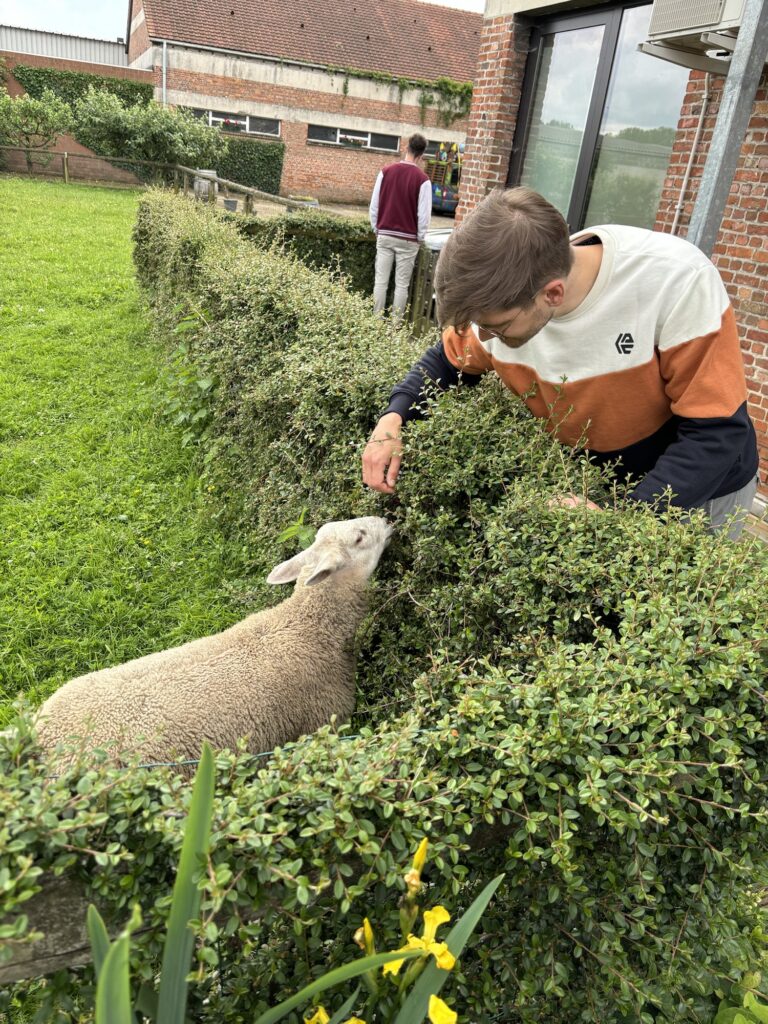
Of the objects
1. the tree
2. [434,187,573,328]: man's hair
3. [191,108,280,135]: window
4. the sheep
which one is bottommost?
the sheep

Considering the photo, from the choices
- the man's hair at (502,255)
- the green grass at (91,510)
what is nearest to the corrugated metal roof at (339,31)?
the green grass at (91,510)

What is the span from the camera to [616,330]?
2504 mm

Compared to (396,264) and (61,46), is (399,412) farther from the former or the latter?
(61,46)

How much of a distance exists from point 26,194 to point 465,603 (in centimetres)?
2363

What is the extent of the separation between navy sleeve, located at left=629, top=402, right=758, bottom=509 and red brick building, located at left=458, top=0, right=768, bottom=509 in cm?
433

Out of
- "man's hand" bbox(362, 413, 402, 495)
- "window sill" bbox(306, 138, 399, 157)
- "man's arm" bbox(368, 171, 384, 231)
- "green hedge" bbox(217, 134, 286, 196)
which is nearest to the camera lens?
"man's hand" bbox(362, 413, 402, 495)

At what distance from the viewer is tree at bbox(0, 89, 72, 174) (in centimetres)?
2602

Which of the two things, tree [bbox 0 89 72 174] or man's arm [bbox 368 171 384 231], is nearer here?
man's arm [bbox 368 171 384 231]

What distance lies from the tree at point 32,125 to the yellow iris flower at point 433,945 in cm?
3055

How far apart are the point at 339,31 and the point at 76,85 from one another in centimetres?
1246

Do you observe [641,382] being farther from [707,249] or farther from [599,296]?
[707,249]

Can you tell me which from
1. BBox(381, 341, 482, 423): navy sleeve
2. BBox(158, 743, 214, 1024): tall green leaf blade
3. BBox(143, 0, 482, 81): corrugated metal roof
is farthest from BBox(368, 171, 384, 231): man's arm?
BBox(143, 0, 482, 81): corrugated metal roof

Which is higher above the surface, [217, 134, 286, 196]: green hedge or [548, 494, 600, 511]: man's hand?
[217, 134, 286, 196]: green hedge

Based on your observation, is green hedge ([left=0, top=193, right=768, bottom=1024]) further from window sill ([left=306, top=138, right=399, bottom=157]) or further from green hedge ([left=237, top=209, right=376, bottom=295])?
window sill ([left=306, top=138, right=399, bottom=157])
